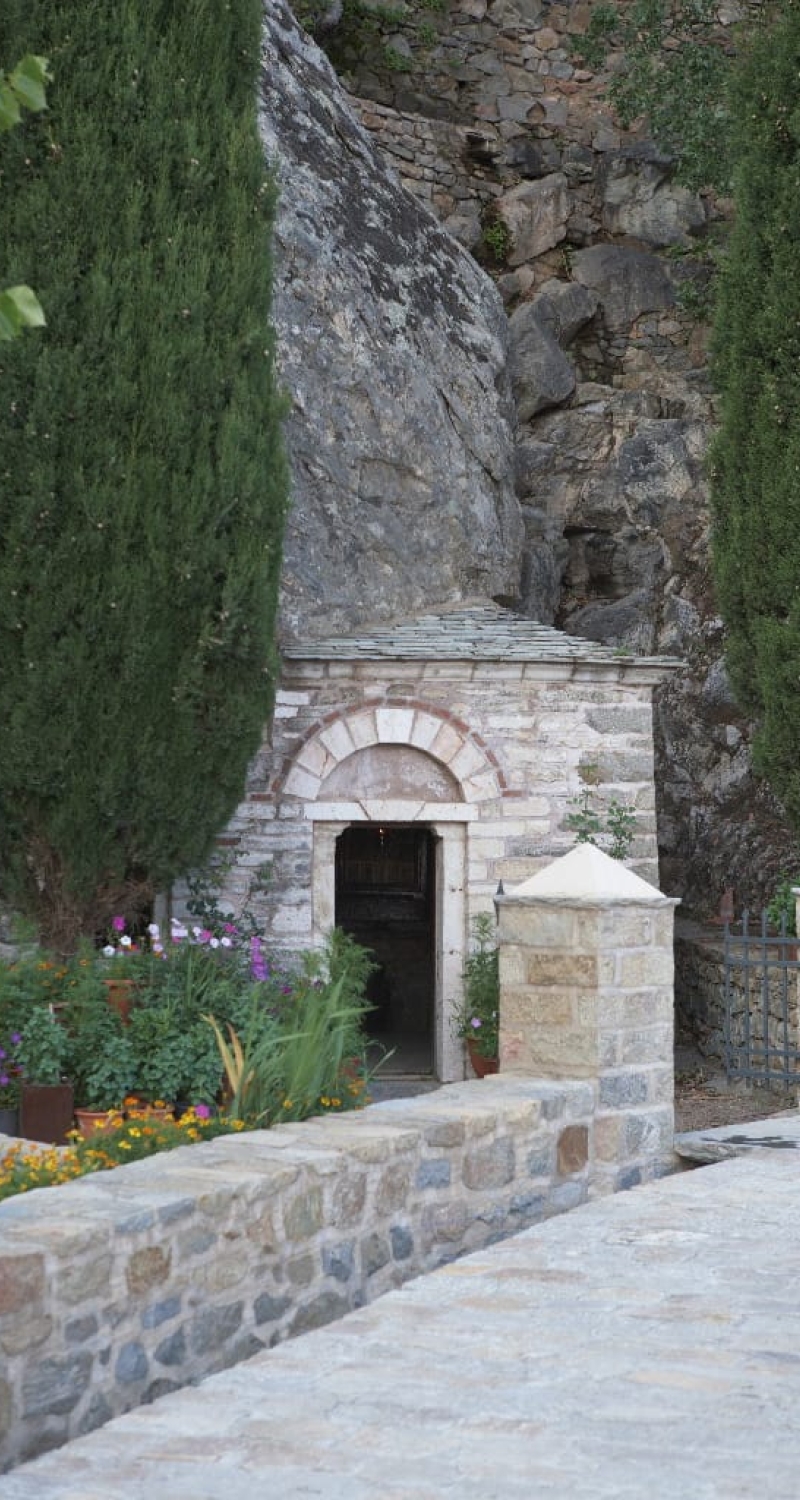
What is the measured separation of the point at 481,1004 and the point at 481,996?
0.05 meters

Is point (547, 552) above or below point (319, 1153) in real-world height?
above

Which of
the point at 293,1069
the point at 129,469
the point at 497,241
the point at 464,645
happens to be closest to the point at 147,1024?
the point at 293,1069

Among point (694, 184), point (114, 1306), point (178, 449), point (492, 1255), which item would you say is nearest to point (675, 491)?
point (694, 184)

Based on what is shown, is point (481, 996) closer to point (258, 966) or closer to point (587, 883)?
point (258, 966)

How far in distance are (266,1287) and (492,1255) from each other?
942 mm

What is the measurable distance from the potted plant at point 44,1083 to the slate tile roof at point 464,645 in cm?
414

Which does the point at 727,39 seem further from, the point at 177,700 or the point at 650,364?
the point at 177,700

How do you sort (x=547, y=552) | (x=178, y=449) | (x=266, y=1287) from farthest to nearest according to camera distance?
(x=547, y=552), (x=178, y=449), (x=266, y=1287)

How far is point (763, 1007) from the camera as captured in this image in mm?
9742

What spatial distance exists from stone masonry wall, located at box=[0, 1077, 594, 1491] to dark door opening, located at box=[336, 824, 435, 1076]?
9318 millimetres

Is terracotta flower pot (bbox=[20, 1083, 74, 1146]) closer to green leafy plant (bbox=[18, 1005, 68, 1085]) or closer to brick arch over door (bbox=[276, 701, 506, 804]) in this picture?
green leafy plant (bbox=[18, 1005, 68, 1085])

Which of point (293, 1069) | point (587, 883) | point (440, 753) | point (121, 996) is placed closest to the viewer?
point (293, 1069)

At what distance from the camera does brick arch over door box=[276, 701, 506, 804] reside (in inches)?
444

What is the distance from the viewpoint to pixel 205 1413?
3617 millimetres
